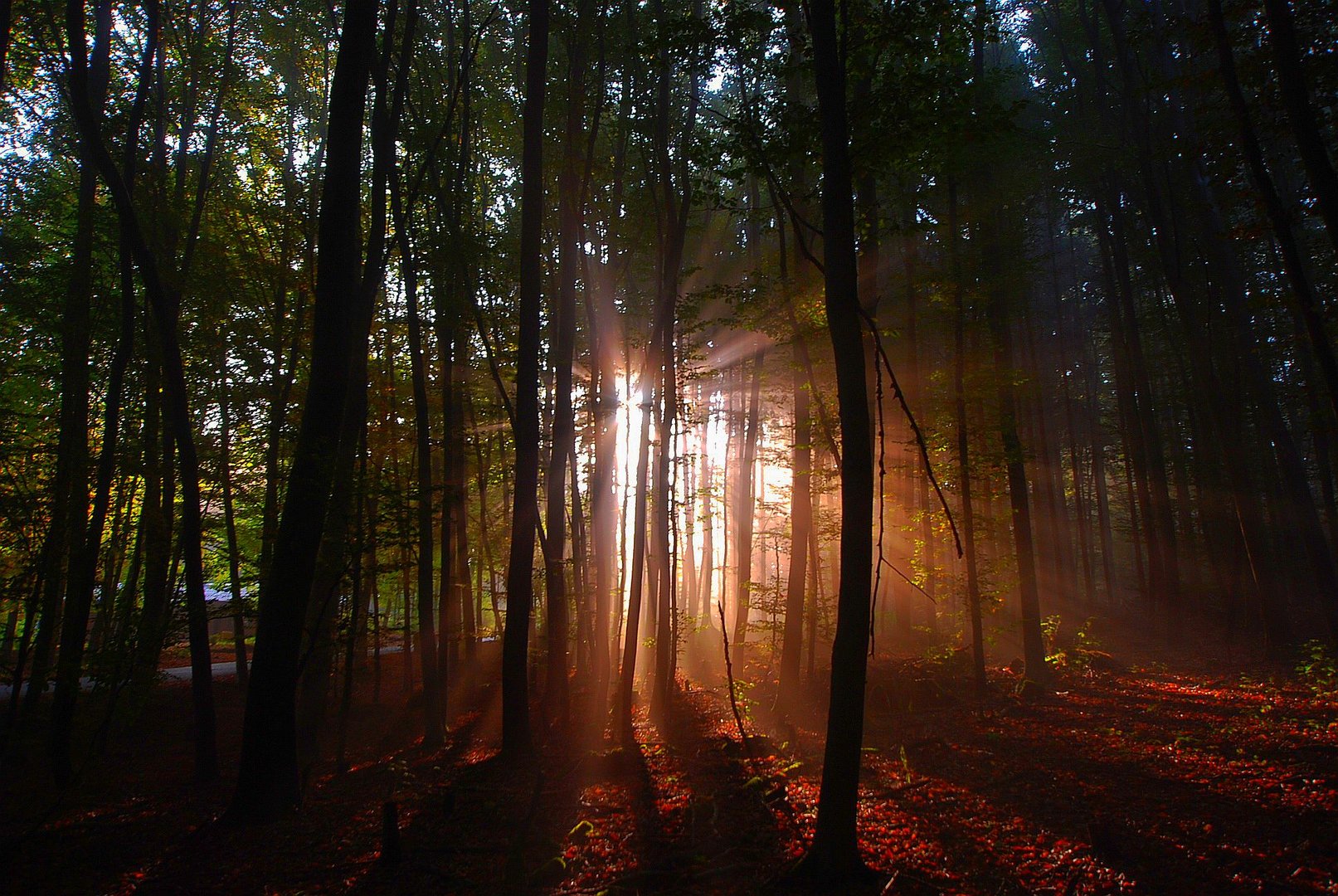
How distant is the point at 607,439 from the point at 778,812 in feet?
31.0

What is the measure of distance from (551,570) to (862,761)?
18.5 feet

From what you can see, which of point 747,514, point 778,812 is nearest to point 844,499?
point 778,812

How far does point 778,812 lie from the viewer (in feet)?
23.4

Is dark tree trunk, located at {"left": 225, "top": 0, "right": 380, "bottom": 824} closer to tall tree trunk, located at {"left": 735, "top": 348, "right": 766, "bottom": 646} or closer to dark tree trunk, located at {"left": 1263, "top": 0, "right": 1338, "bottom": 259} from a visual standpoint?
tall tree trunk, located at {"left": 735, "top": 348, "right": 766, "bottom": 646}

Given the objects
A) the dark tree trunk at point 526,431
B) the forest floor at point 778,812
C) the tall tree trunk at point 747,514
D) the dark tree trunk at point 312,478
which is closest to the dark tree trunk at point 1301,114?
the forest floor at point 778,812

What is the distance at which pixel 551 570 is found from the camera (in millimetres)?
10883

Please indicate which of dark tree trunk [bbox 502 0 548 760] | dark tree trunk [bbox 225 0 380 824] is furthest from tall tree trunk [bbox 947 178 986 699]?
dark tree trunk [bbox 225 0 380 824]

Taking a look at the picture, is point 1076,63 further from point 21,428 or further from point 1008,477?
point 21,428

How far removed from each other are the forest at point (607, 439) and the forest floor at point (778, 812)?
0.07 meters

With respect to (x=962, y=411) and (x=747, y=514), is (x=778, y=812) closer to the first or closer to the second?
(x=962, y=411)

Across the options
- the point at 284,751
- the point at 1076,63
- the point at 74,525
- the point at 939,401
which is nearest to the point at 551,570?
the point at 284,751

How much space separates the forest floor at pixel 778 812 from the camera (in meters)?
5.42

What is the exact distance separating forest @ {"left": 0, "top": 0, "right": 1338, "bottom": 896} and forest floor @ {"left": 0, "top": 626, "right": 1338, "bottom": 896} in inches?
2.8

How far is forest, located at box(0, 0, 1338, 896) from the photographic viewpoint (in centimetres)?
603
